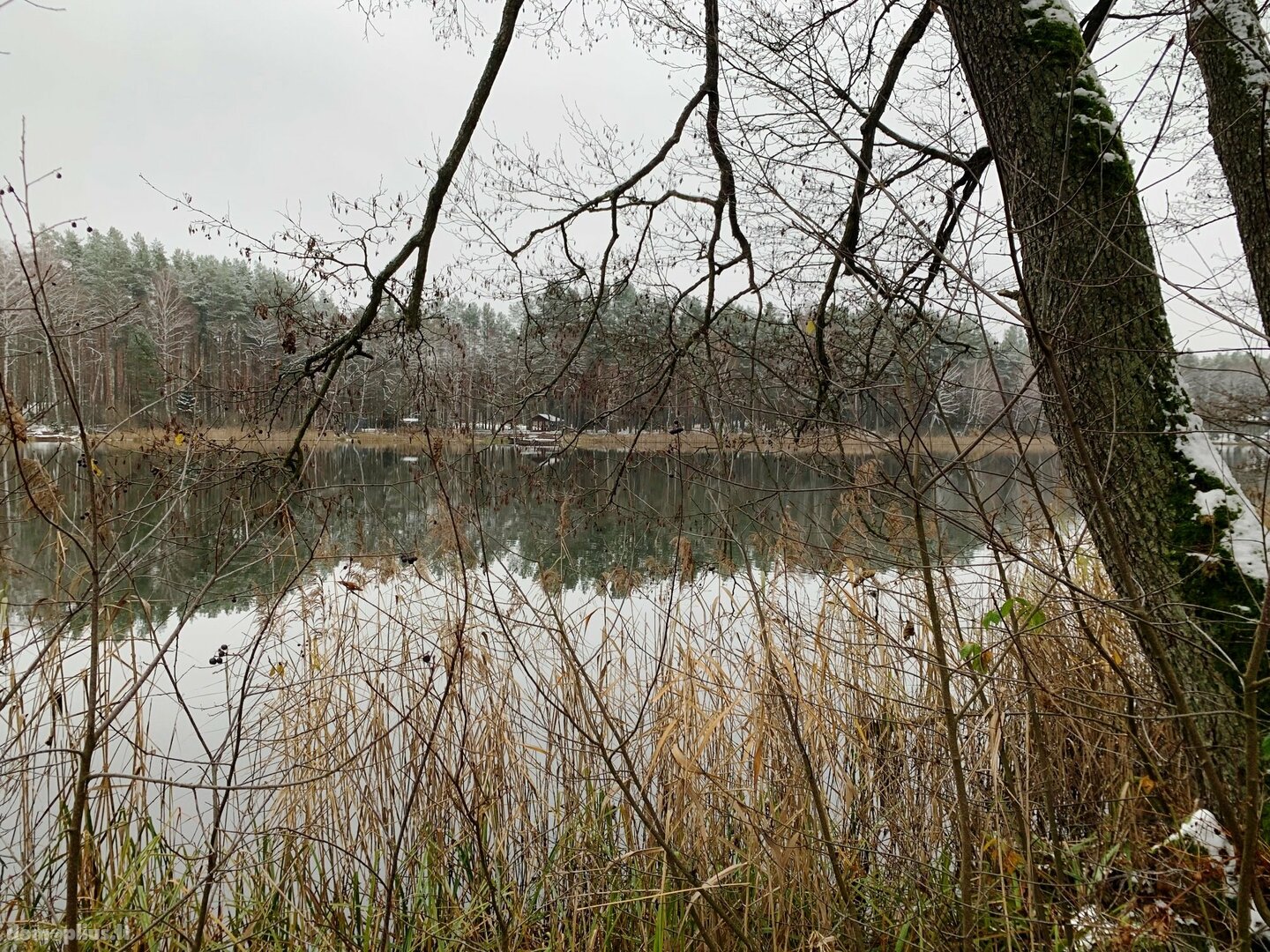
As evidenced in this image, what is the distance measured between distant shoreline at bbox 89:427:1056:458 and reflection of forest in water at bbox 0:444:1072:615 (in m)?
0.06

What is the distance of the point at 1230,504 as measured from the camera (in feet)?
5.64

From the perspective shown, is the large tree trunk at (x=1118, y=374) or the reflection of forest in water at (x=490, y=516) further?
the large tree trunk at (x=1118, y=374)

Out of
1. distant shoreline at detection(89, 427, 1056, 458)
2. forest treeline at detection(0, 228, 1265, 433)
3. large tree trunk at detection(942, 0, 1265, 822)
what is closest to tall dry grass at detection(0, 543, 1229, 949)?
large tree trunk at detection(942, 0, 1265, 822)

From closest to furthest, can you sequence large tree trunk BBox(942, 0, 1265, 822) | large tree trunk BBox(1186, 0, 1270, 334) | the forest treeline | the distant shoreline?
the distant shoreline < large tree trunk BBox(942, 0, 1265, 822) < the forest treeline < large tree trunk BBox(1186, 0, 1270, 334)

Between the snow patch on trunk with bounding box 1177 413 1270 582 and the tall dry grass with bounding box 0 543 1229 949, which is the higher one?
the snow patch on trunk with bounding box 1177 413 1270 582

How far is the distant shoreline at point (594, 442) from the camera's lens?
153 centimetres

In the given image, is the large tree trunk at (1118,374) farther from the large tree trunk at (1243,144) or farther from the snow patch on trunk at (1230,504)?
the large tree trunk at (1243,144)

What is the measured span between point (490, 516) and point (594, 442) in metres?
1.77

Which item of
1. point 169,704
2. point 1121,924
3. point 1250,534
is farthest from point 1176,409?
point 169,704

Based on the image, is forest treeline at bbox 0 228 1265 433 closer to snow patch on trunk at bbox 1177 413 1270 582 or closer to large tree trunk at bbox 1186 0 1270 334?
snow patch on trunk at bbox 1177 413 1270 582

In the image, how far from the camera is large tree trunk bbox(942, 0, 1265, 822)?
1.67 meters

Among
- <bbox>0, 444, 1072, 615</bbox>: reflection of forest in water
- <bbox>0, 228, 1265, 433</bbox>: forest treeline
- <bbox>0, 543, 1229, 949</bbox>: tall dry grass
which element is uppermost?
<bbox>0, 228, 1265, 433</bbox>: forest treeline

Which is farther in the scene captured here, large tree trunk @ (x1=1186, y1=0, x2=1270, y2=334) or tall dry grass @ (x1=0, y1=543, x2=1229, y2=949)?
large tree trunk @ (x1=1186, y1=0, x2=1270, y2=334)

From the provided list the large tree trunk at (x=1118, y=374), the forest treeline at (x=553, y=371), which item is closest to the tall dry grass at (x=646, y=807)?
the large tree trunk at (x=1118, y=374)
